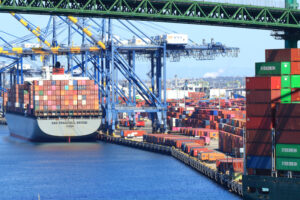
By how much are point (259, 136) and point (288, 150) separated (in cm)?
202

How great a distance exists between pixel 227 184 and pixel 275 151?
16.1 m

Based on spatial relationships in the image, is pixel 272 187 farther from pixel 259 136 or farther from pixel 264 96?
pixel 264 96

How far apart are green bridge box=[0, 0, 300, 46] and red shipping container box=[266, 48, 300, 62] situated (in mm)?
11054

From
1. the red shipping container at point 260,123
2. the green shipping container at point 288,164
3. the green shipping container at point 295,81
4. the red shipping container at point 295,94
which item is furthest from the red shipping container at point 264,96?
the green shipping container at point 288,164

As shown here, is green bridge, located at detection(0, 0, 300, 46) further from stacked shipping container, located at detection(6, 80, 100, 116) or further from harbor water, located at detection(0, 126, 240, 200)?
stacked shipping container, located at detection(6, 80, 100, 116)

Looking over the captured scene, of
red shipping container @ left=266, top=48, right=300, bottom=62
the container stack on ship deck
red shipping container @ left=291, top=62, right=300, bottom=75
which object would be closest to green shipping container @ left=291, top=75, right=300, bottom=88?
the container stack on ship deck

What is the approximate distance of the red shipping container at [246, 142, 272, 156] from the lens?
5072 centimetres

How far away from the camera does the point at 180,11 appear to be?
65125 mm

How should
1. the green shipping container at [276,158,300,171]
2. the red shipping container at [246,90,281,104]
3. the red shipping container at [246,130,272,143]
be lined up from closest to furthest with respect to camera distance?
the green shipping container at [276,158,300,171], the red shipping container at [246,130,272,143], the red shipping container at [246,90,281,104]

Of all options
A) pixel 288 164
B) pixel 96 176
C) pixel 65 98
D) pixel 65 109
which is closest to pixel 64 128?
pixel 65 109

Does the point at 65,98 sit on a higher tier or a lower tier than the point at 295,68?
lower

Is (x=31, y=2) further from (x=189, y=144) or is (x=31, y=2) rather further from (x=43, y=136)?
(x=43, y=136)

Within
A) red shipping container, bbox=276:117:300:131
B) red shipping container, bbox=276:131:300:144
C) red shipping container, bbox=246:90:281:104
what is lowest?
red shipping container, bbox=276:131:300:144

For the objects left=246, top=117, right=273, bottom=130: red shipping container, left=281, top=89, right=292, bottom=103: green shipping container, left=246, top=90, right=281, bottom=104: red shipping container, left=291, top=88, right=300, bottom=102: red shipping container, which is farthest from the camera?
left=291, top=88, right=300, bottom=102: red shipping container
